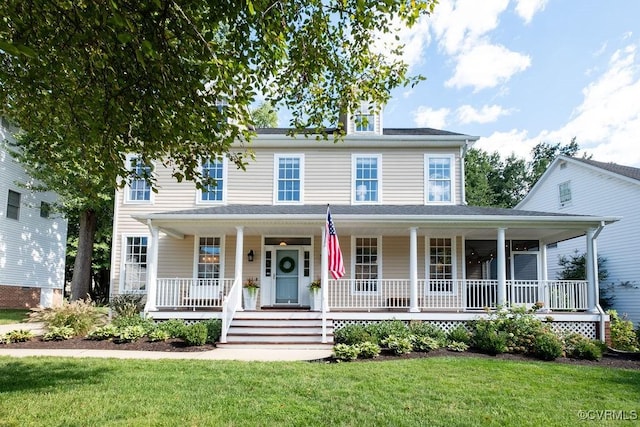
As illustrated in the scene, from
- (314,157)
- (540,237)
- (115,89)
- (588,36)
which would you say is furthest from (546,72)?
(115,89)

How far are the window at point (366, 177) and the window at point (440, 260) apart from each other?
2414 mm

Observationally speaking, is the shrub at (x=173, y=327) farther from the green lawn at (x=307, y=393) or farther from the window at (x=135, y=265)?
the window at (x=135, y=265)

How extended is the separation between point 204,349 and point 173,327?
1.28 metres

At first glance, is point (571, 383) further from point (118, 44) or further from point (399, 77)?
point (118, 44)

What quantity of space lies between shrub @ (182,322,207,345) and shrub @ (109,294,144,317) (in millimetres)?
2785

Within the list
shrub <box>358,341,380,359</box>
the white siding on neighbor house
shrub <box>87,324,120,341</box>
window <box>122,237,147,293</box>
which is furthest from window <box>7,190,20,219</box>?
shrub <box>358,341,380,359</box>

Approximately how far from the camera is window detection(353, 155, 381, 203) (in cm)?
1454

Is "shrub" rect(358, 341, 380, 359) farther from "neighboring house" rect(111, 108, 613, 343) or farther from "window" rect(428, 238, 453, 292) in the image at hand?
"window" rect(428, 238, 453, 292)

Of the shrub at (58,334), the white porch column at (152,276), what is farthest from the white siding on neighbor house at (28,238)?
the shrub at (58,334)

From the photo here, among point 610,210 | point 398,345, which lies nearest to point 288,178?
point 398,345

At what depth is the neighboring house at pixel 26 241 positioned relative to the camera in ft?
60.3

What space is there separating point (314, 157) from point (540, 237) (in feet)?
25.2

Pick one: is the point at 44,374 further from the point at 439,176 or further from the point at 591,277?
the point at 591,277

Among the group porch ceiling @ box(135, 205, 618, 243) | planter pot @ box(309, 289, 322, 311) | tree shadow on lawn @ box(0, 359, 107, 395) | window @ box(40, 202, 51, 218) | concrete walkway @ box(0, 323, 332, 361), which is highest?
window @ box(40, 202, 51, 218)
